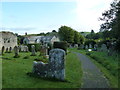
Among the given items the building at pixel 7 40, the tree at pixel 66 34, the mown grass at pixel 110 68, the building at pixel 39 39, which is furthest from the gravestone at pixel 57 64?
the building at pixel 39 39

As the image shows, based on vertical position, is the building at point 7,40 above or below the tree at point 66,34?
below

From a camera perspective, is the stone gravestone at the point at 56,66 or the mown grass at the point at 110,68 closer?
the stone gravestone at the point at 56,66

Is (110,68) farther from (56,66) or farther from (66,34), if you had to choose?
(66,34)

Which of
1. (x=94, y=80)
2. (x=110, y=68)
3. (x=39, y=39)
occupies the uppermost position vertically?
(x=39, y=39)

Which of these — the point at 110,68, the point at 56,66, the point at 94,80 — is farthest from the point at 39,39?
the point at 94,80

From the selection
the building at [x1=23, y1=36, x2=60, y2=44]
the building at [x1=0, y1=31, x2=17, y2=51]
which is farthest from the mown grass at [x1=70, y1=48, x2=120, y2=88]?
the building at [x1=23, y1=36, x2=60, y2=44]

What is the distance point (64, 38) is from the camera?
70500 millimetres

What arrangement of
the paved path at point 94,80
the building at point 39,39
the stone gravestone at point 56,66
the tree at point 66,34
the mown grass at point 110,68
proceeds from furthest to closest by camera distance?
the building at point 39,39 → the tree at point 66,34 → the mown grass at point 110,68 → the stone gravestone at point 56,66 → the paved path at point 94,80

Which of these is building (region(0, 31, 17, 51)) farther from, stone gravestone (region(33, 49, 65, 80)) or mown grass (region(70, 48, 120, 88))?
stone gravestone (region(33, 49, 65, 80))

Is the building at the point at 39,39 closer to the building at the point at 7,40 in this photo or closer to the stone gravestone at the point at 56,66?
the building at the point at 7,40

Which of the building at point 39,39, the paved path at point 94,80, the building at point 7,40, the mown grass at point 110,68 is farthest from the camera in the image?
the building at point 39,39

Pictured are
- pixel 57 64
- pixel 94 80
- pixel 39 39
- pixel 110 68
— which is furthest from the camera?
pixel 39 39

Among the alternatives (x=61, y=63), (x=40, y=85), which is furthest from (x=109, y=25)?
(x=40, y=85)

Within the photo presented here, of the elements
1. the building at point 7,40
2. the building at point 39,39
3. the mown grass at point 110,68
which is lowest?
the mown grass at point 110,68
